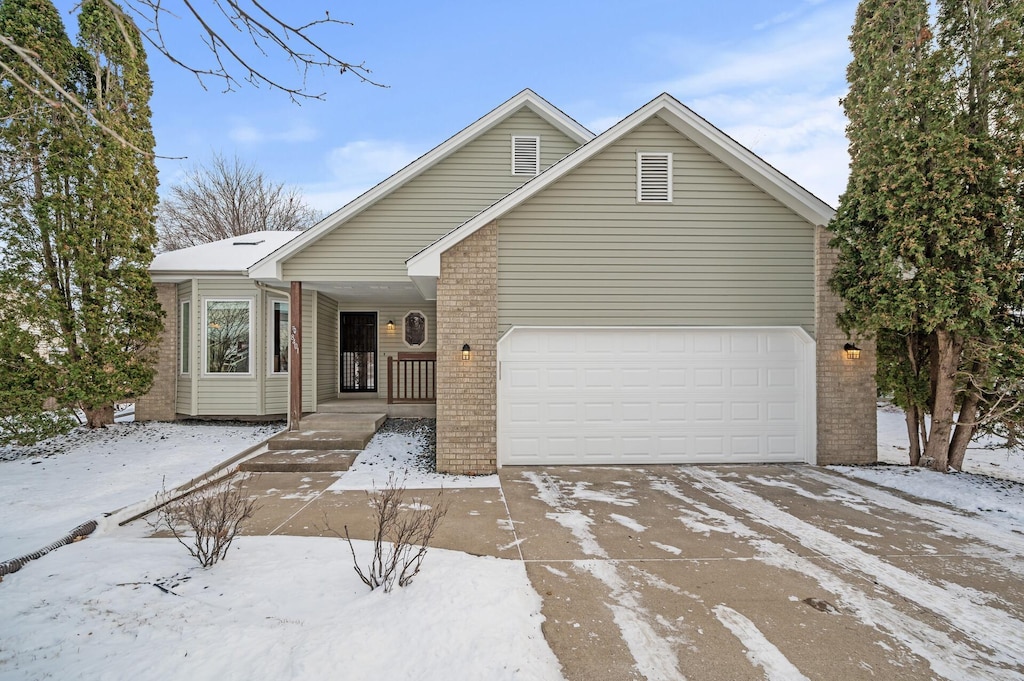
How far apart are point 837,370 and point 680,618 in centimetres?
599

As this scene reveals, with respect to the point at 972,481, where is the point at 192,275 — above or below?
above

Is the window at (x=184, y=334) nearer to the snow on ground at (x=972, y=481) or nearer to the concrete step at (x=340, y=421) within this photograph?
the concrete step at (x=340, y=421)

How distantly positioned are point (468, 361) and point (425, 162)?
485 cm

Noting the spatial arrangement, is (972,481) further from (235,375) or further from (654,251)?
(235,375)

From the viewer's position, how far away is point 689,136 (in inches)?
288

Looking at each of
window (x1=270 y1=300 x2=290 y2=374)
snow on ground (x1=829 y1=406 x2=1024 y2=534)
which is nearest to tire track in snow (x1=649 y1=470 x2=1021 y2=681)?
snow on ground (x1=829 y1=406 x2=1024 y2=534)

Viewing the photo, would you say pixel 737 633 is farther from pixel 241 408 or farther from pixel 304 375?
pixel 241 408

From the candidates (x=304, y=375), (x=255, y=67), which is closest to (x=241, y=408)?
(x=304, y=375)

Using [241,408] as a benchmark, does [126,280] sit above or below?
above

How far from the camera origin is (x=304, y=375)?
1052 centimetres

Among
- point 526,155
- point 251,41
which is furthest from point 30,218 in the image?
point 526,155

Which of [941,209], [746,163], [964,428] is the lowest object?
[964,428]

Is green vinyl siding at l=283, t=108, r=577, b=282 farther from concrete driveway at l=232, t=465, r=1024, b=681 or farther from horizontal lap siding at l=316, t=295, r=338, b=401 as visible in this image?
concrete driveway at l=232, t=465, r=1024, b=681

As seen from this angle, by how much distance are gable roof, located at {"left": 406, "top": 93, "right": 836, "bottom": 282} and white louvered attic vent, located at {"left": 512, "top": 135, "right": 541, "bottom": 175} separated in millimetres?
3226
